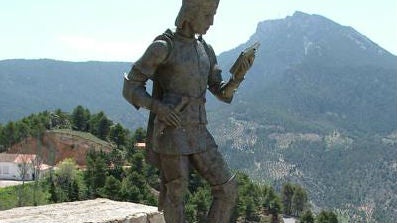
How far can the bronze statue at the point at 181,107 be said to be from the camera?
6062 millimetres

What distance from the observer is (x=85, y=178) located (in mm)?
61062

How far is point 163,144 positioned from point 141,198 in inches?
1817

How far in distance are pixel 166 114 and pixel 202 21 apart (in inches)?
40.3

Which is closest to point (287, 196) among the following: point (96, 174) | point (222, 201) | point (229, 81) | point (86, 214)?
point (96, 174)

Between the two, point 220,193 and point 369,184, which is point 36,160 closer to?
point 220,193

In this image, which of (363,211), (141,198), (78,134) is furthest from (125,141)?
(363,211)

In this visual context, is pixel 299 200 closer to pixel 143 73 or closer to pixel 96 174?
pixel 96 174

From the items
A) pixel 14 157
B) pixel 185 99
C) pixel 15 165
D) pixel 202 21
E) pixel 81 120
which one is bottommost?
pixel 185 99

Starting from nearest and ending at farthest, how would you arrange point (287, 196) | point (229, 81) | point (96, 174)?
point (229, 81) < point (96, 174) < point (287, 196)

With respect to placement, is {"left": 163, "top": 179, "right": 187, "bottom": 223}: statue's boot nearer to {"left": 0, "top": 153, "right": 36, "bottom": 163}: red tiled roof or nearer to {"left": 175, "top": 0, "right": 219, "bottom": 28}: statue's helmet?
{"left": 175, "top": 0, "right": 219, "bottom": 28}: statue's helmet

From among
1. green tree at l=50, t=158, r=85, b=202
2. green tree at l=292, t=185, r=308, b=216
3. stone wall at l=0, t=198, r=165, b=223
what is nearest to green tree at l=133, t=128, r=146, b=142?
green tree at l=50, t=158, r=85, b=202

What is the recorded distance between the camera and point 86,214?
8.58 m

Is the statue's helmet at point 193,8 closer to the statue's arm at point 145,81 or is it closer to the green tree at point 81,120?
the statue's arm at point 145,81

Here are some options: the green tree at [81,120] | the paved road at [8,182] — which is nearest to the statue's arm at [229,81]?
the paved road at [8,182]
